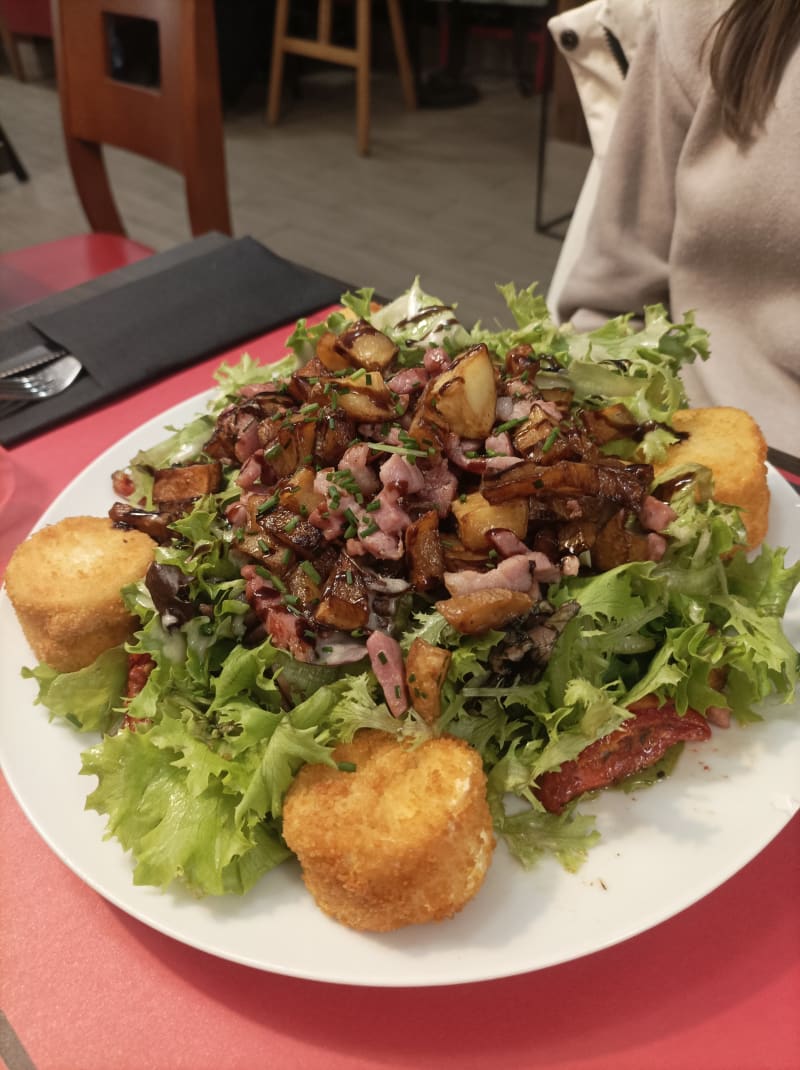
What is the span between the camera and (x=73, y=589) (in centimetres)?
141

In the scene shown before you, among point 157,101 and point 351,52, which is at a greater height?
point 157,101

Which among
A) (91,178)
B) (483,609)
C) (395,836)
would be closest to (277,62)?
(91,178)

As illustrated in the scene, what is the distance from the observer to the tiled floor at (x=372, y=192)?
5996mm

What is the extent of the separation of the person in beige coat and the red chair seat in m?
1.68

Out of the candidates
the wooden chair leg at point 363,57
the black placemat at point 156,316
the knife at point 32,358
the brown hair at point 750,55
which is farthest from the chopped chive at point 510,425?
the wooden chair leg at point 363,57

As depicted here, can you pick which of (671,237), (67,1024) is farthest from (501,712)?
(671,237)

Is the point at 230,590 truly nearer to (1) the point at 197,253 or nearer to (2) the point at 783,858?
(2) the point at 783,858

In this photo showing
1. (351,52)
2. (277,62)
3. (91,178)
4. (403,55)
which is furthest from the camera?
(403,55)

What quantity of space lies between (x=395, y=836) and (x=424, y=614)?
369 millimetres

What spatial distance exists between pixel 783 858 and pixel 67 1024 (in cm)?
99

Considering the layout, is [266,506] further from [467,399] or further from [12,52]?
[12,52]

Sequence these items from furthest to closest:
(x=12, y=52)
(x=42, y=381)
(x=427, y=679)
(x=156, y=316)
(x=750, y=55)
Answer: (x=12, y=52) → (x=156, y=316) → (x=42, y=381) → (x=750, y=55) → (x=427, y=679)

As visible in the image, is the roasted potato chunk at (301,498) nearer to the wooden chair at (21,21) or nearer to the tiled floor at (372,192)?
the tiled floor at (372,192)

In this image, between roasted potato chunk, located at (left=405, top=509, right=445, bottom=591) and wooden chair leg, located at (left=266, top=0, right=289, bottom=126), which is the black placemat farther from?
wooden chair leg, located at (left=266, top=0, right=289, bottom=126)
